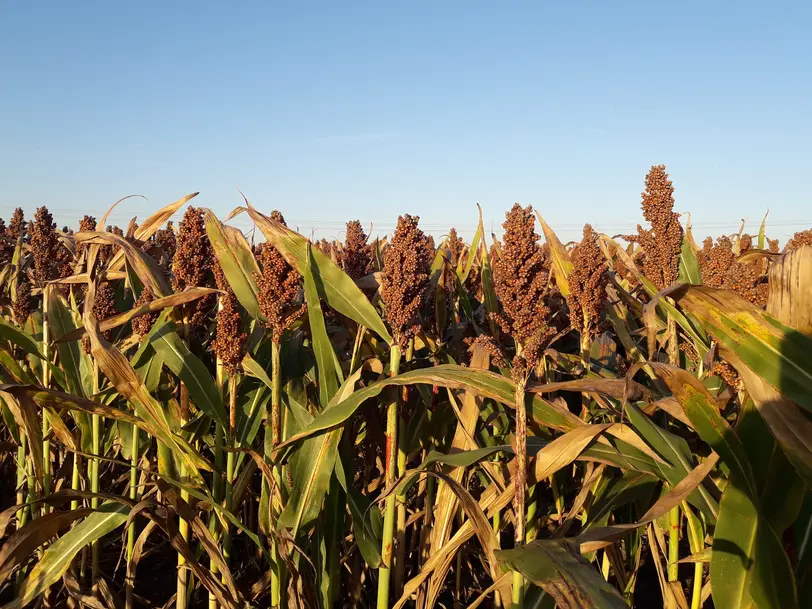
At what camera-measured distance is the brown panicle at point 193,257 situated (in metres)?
2.65

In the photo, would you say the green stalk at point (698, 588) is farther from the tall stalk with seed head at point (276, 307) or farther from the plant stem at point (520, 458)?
the tall stalk with seed head at point (276, 307)

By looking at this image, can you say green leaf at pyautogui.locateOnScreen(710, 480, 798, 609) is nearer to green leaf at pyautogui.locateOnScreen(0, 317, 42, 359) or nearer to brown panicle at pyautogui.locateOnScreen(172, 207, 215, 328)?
brown panicle at pyautogui.locateOnScreen(172, 207, 215, 328)

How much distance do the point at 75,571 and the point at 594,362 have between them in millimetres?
2934

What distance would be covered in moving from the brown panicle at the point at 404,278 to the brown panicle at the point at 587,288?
0.94 meters

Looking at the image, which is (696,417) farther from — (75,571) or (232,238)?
(75,571)

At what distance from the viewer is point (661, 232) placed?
10.5ft

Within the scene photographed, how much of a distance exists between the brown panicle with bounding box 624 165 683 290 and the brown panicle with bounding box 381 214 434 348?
1509mm

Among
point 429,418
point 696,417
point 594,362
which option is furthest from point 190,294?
point 594,362

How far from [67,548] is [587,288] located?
2389mm

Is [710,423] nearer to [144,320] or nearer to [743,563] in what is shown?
[743,563]

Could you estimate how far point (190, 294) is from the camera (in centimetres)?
248

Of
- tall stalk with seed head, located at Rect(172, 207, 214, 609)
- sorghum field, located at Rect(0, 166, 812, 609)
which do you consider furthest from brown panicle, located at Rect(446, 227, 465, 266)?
tall stalk with seed head, located at Rect(172, 207, 214, 609)

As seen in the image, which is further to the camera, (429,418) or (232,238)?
(429,418)

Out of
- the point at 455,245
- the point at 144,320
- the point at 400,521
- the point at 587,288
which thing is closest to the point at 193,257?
the point at 144,320
